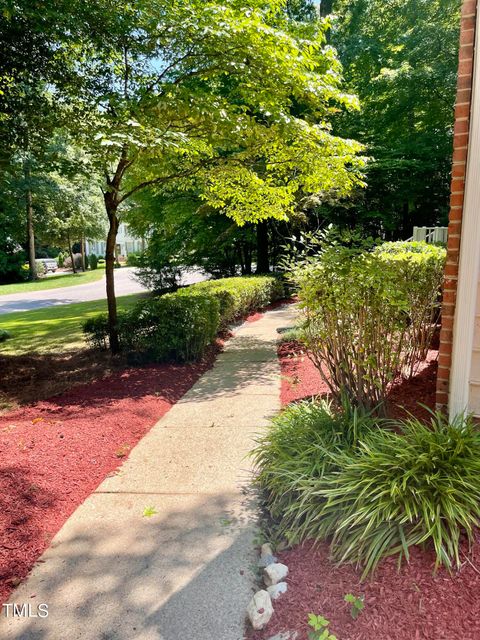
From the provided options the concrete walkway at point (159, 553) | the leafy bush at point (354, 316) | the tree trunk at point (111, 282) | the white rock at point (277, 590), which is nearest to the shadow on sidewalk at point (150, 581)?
the concrete walkway at point (159, 553)

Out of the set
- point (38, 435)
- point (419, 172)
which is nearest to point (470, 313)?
point (38, 435)

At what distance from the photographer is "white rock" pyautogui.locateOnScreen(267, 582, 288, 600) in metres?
2.08

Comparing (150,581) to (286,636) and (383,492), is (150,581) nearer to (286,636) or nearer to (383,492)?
(286,636)

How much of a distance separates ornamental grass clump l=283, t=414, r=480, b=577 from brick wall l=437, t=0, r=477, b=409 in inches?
31.9

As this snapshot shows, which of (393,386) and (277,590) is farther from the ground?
(393,386)

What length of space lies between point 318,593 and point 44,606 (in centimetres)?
133

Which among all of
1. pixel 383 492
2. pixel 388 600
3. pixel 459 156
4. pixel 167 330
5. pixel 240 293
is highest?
pixel 459 156

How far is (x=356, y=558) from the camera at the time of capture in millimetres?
2156

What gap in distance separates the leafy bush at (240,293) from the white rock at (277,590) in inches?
248

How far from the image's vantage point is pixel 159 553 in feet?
8.11

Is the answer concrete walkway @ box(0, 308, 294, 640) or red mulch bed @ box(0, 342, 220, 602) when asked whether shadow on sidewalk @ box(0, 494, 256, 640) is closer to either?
concrete walkway @ box(0, 308, 294, 640)

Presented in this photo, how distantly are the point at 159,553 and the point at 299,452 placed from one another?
3.49 ft

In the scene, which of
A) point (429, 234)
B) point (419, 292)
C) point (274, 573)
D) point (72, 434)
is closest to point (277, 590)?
point (274, 573)

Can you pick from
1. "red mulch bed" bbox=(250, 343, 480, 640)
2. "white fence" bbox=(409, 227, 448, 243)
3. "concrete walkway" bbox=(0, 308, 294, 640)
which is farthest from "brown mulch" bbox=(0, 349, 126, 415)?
"white fence" bbox=(409, 227, 448, 243)
